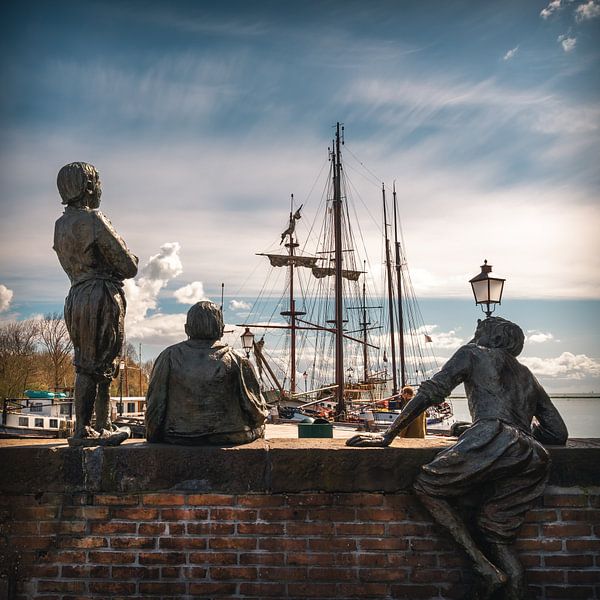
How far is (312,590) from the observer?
366cm

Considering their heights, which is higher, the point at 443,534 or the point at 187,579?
the point at 443,534

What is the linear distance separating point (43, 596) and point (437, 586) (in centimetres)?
244

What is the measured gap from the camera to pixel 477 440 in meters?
3.48

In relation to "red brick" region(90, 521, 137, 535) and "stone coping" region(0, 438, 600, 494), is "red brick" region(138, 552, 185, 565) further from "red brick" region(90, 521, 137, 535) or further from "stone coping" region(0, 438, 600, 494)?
"stone coping" region(0, 438, 600, 494)

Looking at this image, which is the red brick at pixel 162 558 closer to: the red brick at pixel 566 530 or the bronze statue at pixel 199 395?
the bronze statue at pixel 199 395

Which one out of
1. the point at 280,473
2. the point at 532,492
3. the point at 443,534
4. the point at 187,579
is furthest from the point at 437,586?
the point at 187,579

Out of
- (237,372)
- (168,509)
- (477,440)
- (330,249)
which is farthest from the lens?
(330,249)

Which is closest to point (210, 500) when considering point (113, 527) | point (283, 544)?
point (283, 544)

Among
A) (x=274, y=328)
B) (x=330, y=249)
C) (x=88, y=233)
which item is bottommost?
(x=88, y=233)

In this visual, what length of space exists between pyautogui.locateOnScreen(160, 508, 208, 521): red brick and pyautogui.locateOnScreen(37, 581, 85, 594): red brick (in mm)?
663

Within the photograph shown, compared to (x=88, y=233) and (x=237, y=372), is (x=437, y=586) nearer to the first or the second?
(x=237, y=372)

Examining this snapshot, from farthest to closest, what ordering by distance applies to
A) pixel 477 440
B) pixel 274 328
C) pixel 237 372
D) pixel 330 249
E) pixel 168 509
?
1. pixel 274 328
2. pixel 330 249
3. pixel 237 372
4. pixel 168 509
5. pixel 477 440

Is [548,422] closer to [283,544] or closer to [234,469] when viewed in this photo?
[283,544]

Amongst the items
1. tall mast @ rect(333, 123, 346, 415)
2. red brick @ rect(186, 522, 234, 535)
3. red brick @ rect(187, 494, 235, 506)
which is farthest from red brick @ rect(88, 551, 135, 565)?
tall mast @ rect(333, 123, 346, 415)
